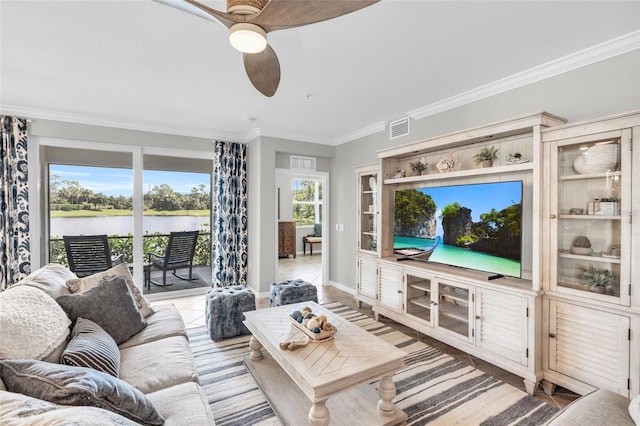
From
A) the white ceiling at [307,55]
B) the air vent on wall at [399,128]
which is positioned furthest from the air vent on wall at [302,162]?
the air vent on wall at [399,128]

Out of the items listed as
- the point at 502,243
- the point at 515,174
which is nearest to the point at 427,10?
the point at 515,174

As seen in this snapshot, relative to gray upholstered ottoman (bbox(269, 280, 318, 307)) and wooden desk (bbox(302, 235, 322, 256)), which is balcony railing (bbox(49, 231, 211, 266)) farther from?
wooden desk (bbox(302, 235, 322, 256))

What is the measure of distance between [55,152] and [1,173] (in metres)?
0.61

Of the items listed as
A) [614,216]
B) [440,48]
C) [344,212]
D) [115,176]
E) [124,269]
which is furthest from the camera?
[344,212]

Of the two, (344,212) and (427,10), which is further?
(344,212)

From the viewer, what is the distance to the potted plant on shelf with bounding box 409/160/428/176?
11.7 feet

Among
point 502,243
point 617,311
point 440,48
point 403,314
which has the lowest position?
point 403,314

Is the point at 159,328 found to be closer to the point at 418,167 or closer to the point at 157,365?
the point at 157,365

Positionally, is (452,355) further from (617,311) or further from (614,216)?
(614,216)

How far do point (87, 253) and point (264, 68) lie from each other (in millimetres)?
3972

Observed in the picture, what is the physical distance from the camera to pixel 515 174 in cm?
279

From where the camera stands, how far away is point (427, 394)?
88.4 inches

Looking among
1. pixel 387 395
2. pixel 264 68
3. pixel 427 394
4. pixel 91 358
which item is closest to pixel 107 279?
pixel 91 358

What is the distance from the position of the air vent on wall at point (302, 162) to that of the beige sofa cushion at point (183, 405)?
393cm
